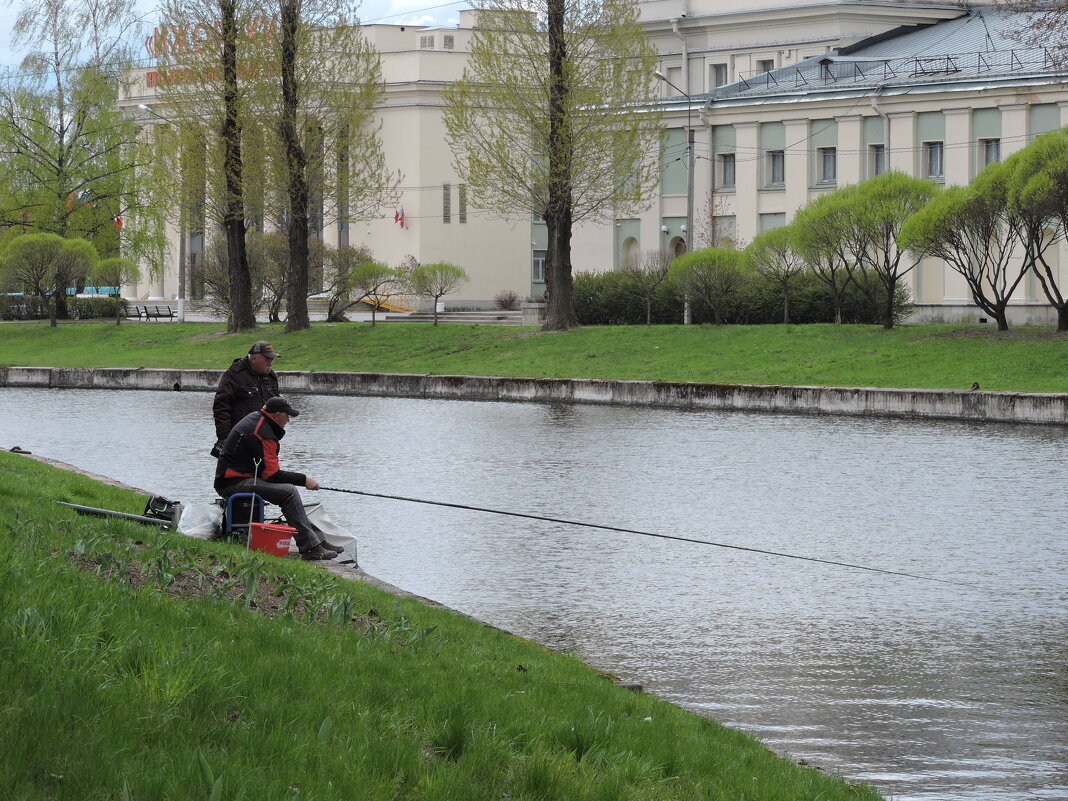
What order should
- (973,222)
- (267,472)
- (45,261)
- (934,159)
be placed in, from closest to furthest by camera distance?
(267,472) → (973,222) → (45,261) → (934,159)

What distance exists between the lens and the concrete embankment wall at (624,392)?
25641 millimetres

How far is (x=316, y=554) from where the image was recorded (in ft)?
35.4

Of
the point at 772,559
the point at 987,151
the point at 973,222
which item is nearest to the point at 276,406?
the point at 772,559

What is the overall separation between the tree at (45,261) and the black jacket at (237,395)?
1584 inches

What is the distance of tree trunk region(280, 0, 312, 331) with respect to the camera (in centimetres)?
4475

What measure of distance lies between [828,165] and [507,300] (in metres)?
17.5

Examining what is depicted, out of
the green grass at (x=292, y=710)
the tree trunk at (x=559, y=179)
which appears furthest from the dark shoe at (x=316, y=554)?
the tree trunk at (x=559, y=179)

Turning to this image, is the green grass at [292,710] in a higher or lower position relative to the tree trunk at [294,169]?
lower

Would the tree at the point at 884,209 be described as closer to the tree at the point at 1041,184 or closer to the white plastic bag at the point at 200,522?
the tree at the point at 1041,184

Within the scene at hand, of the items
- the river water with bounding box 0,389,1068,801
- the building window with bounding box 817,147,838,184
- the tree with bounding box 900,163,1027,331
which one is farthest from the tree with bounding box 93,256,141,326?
the river water with bounding box 0,389,1068,801

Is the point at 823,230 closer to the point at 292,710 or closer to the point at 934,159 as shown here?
the point at 934,159

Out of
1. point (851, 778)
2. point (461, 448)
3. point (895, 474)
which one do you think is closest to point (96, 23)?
point (461, 448)

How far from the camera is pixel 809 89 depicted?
60.3 metres

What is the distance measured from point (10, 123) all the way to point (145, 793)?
55.6 metres
